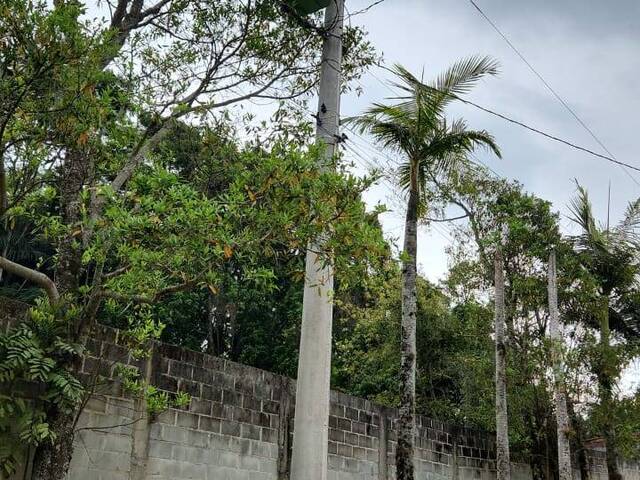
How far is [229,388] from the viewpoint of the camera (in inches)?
258

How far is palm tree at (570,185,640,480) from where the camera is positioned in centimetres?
1162

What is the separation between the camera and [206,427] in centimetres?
620

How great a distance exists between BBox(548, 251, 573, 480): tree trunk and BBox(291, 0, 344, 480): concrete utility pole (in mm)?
7483

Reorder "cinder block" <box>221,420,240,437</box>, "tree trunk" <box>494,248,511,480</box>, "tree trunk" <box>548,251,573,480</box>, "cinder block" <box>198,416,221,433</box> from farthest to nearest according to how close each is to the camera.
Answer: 1. "tree trunk" <box>548,251,573,480</box>
2. "tree trunk" <box>494,248,511,480</box>
3. "cinder block" <box>221,420,240,437</box>
4. "cinder block" <box>198,416,221,433</box>

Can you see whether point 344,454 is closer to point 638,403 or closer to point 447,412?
point 447,412

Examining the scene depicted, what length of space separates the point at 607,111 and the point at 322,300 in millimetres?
6051

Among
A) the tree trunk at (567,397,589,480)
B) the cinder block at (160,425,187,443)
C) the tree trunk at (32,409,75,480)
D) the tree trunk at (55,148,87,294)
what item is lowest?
the tree trunk at (32,409,75,480)

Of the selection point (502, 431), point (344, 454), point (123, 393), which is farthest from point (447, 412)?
point (123, 393)

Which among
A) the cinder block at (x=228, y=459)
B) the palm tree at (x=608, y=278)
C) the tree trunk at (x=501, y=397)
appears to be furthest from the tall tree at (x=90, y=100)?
the palm tree at (x=608, y=278)

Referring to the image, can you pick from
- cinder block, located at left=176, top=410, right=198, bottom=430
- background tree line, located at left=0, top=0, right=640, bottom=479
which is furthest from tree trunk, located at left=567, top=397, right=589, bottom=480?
cinder block, located at left=176, top=410, right=198, bottom=430

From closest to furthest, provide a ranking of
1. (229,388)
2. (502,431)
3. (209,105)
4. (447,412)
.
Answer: (209,105) < (229,388) < (502,431) < (447,412)

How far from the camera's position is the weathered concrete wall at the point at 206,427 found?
5.28 m

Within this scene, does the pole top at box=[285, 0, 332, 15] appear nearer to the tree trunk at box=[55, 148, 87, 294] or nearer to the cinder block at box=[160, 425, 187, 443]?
the tree trunk at box=[55, 148, 87, 294]

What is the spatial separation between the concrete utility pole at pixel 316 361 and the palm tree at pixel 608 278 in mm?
8461
